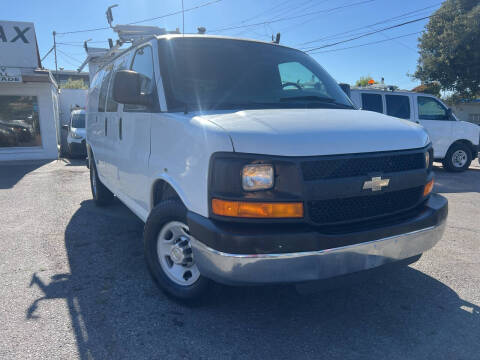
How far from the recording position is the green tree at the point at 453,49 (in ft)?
60.6

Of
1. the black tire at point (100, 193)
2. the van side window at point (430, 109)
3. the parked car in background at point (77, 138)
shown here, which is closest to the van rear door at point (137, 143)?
the black tire at point (100, 193)

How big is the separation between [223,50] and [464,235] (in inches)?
146

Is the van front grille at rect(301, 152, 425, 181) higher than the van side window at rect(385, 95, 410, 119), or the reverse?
the van side window at rect(385, 95, 410, 119)

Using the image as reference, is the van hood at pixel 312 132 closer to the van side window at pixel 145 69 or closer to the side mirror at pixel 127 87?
the side mirror at pixel 127 87

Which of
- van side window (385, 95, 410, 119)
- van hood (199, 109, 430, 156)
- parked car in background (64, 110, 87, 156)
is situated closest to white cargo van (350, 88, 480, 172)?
van side window (385, 95, 410, 119)

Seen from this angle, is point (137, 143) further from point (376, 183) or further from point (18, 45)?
point (18, 45)

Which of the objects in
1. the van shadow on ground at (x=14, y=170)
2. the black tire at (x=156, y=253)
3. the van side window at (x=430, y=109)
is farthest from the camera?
the van side window at (x=430, y=109)

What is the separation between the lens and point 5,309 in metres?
2.92

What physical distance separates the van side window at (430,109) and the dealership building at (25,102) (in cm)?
1218

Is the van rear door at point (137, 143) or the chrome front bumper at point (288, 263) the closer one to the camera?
the chrome front bumper at point (288, 263)

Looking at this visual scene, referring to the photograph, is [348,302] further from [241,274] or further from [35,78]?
[35,78]

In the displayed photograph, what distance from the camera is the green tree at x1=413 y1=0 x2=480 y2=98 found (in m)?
18.5

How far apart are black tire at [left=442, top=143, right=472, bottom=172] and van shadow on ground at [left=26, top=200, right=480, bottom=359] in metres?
7.82

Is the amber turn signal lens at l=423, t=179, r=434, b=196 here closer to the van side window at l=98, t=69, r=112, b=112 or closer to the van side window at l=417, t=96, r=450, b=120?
the van side window at l=98, t=69, r=112, b=112
